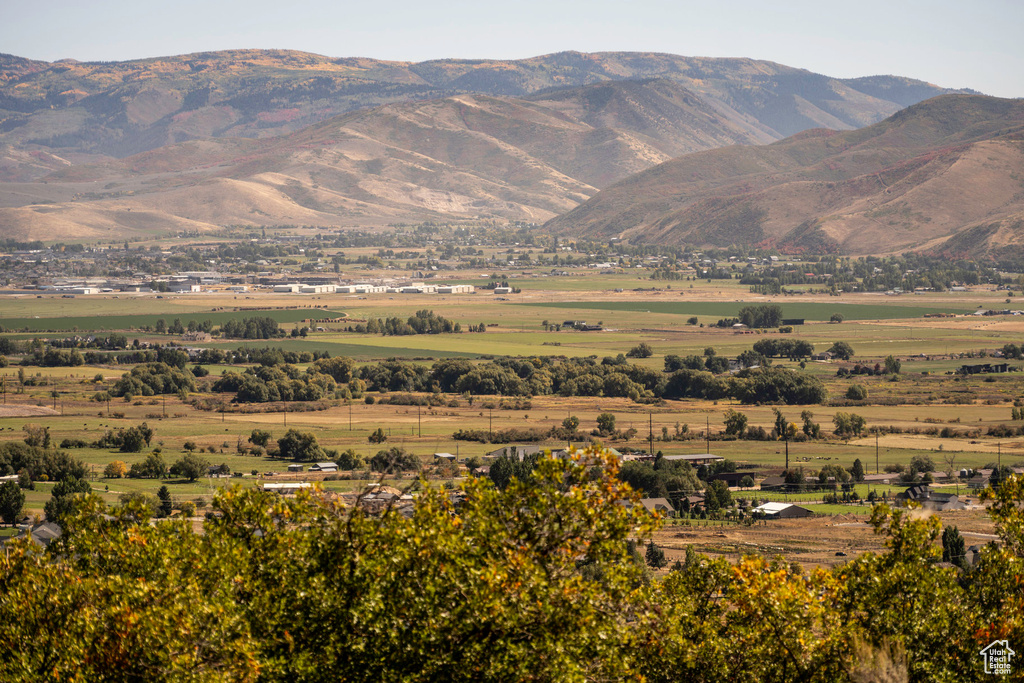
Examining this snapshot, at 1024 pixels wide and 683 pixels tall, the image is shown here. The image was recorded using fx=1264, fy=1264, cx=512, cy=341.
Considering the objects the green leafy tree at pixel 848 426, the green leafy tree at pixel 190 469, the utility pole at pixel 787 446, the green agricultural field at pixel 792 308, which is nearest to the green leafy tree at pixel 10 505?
the green leafy tree at pixel 190 469

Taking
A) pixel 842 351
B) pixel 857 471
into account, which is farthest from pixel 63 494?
pixel 842 351

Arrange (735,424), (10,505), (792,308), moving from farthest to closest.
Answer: (792,308) → (735,424) → (10,505)

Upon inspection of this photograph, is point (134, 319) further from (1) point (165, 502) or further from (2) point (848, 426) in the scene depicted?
(1) point (165, 502)

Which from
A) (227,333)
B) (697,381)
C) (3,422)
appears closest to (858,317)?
(697,381)

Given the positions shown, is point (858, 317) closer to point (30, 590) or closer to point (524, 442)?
point (524, 442)

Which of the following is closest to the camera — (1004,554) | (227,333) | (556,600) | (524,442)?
(556,600)

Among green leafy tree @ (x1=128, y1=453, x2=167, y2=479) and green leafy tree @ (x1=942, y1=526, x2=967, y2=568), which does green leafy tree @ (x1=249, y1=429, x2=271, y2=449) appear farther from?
green leafy tree @ (x1=942, y1=526, x2=967, y2=568)

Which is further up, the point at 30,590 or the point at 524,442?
the point at 30,590

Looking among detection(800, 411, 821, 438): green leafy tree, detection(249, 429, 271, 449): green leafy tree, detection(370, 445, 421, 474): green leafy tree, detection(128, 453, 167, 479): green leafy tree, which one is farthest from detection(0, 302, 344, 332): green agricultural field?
detection(370, 445, 421, 474): green leafy tree
